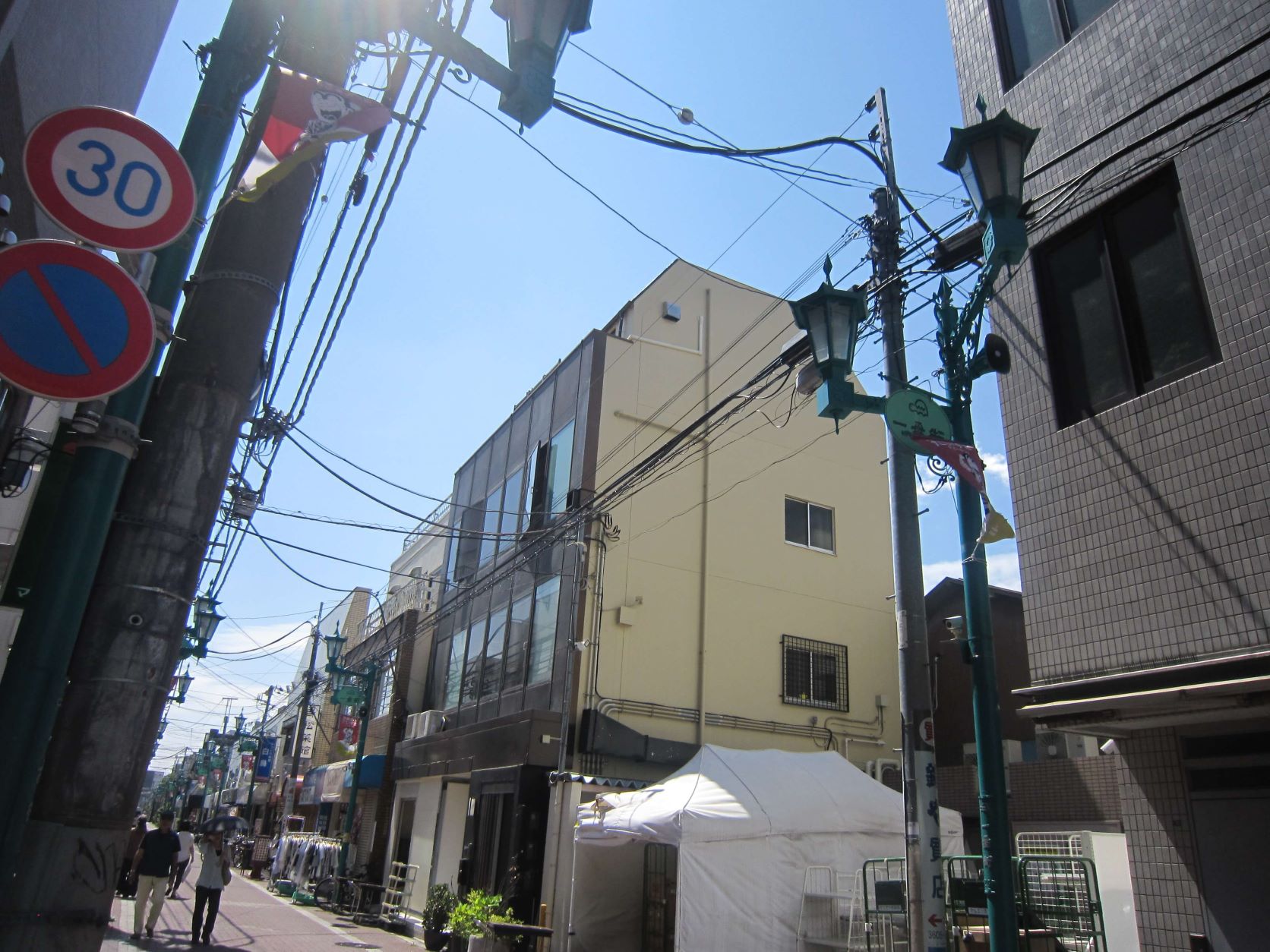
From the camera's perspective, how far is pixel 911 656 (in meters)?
6.96

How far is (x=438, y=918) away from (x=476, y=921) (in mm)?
3206

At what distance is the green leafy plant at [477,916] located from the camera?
41.9 ft

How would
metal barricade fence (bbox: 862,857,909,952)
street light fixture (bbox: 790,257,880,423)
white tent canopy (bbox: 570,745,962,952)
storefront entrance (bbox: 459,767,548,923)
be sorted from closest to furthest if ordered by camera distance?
street light fixture (bbox: 790,257,880,423)
metal barricade fence (bbox: 862,857,909,952)
white tent canopy (bbox: 570,745,962,952)
storefront entrance (bbox: 459,767,548,923)

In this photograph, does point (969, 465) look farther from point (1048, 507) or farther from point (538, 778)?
point (538, 778)

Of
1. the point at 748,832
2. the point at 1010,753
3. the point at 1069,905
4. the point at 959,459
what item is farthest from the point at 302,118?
the point at 1010,753

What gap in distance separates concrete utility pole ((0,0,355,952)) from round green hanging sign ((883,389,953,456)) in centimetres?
388

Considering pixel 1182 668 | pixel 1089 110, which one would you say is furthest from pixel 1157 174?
pixel 1182 668

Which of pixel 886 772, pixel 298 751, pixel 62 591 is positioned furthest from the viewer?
pixel 298 751

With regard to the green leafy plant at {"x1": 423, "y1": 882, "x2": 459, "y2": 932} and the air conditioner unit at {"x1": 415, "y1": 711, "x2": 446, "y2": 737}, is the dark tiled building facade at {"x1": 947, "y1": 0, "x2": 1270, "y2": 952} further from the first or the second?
the air conditioner unit at {"x1": 415, "y1": 711, "x2": 446, "y2": 737}

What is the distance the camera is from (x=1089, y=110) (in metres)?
7.50

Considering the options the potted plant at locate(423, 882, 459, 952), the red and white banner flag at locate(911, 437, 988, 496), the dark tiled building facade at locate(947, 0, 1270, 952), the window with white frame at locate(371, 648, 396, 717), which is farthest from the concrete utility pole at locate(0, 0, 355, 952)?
the window with white frame at locate(371, 648, 396, 717)

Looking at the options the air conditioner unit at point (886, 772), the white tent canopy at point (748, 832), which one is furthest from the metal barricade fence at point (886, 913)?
the air conditioner unit at point (886, 772)

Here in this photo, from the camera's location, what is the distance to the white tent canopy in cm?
1172

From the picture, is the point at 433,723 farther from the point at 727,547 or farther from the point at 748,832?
the point at 748,832
